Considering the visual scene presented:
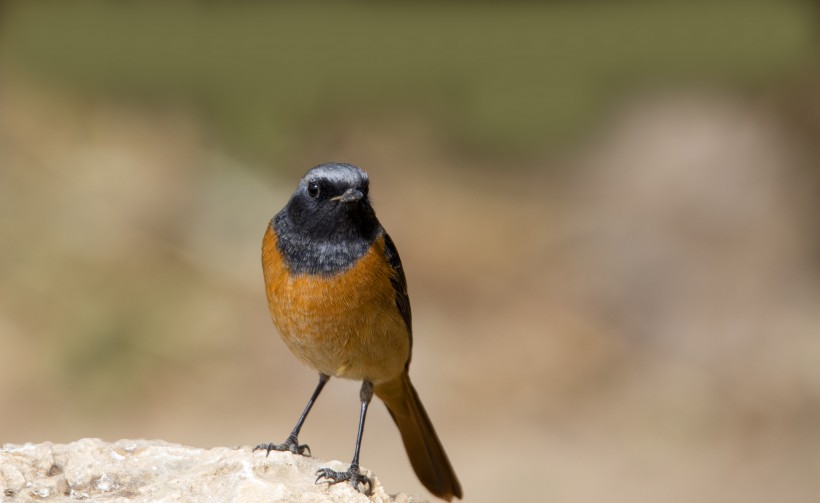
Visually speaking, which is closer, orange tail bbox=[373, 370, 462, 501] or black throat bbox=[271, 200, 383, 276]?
black throat bbox=[271, 200, 383, 276]

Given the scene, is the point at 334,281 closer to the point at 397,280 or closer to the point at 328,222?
the point at 328,222

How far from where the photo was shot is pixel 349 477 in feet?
15.3

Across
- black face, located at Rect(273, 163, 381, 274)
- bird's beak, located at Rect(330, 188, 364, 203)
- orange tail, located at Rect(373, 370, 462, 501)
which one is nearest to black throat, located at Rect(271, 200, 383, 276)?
black face, located at Rect(273, 163, 381, 274)

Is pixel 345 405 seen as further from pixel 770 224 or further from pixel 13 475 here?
pixel 13 475

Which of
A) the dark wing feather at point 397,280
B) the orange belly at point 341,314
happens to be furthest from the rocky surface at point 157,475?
the dark wing feather at point 397,280

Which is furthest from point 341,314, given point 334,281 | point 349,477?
point 349,477

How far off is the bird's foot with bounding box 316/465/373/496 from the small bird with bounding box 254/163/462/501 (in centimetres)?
4

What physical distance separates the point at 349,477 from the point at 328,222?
1240 mm

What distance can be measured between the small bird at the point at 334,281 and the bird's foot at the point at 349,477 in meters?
0.04

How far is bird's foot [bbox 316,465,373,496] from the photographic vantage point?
461 cm

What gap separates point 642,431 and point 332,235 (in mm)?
5519

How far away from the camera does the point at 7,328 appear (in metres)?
10.5

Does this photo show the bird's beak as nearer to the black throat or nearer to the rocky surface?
the black throat

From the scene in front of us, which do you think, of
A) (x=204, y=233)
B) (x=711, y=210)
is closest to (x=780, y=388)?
(x=711, y=210)
